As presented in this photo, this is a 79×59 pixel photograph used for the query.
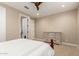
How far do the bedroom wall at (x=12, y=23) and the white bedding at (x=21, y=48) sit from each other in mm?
88

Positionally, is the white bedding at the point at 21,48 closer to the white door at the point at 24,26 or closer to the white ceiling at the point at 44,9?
the white door at the point at 24,26

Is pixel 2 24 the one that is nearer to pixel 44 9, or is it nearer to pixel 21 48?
pixel 21 48

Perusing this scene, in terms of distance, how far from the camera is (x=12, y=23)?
1162mm

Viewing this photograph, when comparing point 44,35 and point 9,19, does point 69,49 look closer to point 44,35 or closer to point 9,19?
point 44,35

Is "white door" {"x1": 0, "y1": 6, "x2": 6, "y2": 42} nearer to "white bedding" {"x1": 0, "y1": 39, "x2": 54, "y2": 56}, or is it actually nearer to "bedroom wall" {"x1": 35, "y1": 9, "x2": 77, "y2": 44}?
"white bedding" {"x1": 0, "y1": 39, "x2": 54, "y2": 56}

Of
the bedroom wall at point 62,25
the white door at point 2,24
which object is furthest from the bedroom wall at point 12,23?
the bedroom wall at point 62,25

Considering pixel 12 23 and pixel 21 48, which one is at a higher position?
pixel 12 23

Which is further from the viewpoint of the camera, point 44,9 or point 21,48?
point 44,9

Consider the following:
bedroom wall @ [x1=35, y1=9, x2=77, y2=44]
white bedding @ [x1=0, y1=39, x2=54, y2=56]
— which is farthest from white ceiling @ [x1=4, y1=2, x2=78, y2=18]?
white bedding @ [x1=0, y1=39, x2=54, y2=56]

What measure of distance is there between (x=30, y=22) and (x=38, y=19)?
0.41 feet

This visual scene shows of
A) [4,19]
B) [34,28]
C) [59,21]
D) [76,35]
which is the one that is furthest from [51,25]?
[4,19]

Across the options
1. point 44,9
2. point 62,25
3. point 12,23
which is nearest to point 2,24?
point 12,23

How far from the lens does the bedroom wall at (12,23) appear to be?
111cm

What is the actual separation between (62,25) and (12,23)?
0.70 m
